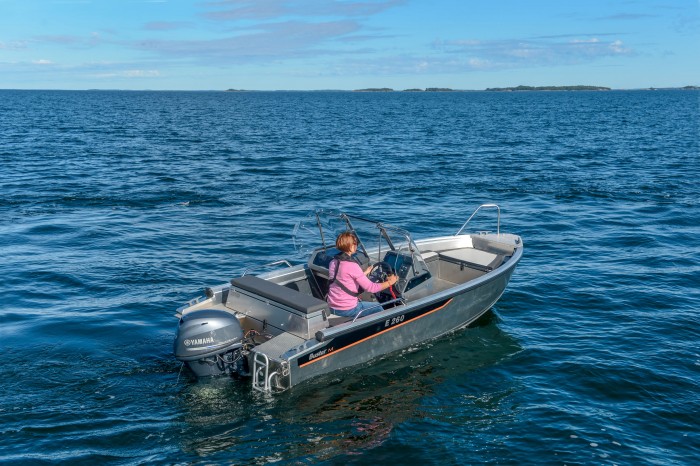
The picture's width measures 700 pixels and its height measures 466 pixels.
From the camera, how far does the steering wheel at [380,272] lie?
10.8 meters

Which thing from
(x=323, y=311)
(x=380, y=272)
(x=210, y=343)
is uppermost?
(x=380, y=272)

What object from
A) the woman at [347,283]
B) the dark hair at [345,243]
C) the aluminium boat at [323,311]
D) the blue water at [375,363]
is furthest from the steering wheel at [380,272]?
the blue water at [375,363]

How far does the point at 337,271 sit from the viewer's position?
9.91 meters

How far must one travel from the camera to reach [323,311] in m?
9.45

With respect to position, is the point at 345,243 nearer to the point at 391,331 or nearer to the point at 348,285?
the point at 348,285

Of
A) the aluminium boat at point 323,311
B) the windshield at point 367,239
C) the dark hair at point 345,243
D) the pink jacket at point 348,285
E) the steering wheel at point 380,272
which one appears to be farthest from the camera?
the windshield at point 367,239

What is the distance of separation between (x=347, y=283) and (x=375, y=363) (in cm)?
147

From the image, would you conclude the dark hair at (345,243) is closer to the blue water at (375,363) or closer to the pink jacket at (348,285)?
the pink jacket at (348,285)

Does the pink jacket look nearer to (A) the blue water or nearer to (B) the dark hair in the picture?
(B) the dark hair

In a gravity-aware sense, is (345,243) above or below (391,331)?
above

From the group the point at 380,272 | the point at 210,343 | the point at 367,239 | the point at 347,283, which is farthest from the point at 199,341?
the point at 367,239

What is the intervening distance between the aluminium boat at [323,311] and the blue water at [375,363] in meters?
0.37

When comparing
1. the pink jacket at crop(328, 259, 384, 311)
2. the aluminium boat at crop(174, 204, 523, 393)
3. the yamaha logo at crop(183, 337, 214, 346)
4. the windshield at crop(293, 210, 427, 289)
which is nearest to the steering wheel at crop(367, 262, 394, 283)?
the aluminium boat at crop(174, 204, 523, 393)

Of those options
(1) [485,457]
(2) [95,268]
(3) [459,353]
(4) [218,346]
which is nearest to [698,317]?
(3) [459,353]
